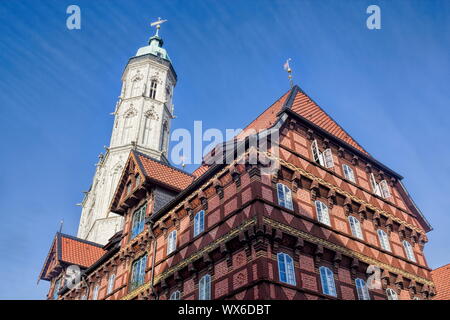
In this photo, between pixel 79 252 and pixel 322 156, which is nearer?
pixel 322 156

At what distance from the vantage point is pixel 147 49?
66.7 metres

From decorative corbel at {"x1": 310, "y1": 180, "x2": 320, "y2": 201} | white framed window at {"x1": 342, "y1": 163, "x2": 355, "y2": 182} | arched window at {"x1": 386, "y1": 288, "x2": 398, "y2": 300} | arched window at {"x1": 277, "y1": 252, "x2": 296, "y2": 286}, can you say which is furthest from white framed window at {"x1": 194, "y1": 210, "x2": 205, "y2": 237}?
arched window at {"x1": 386, "y1": 288, "x2": 398, "y2": 300}

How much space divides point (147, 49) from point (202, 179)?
53529 millimetres

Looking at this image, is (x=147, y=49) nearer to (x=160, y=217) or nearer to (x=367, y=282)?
(x=160, y=217)

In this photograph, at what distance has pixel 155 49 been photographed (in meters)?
66.6

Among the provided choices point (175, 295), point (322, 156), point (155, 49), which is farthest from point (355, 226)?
point (155, 49)

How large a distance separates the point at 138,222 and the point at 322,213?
10.3 meters

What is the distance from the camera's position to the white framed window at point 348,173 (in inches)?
784

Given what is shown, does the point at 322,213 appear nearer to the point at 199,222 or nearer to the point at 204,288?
the point at 199,222

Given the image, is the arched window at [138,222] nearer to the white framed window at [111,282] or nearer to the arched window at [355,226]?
the white framed window at [111,282]

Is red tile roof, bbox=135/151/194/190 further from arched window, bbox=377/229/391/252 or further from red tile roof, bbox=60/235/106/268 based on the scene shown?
red tile roof, bbox=60/235/106/268

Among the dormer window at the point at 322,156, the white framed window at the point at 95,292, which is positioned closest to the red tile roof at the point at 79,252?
the white framed window at the point at 95,292
